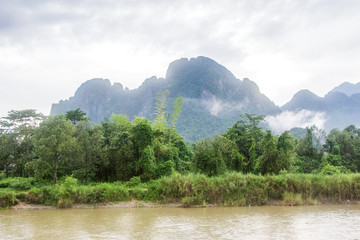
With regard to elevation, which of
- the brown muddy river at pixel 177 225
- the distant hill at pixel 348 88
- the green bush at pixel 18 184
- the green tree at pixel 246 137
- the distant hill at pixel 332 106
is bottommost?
the brown muddy river at pixel 177 225

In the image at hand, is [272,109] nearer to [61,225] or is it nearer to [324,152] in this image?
[324,152]

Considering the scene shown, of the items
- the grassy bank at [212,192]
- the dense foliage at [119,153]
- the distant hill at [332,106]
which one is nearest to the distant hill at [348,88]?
the distant hill at [332,106]

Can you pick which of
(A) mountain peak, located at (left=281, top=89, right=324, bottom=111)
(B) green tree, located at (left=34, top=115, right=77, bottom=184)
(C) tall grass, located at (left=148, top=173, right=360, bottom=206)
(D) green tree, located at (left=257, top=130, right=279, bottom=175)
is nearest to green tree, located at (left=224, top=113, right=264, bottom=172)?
(D) green tree, located at (left=257, top=130, right=279, bottom=175)

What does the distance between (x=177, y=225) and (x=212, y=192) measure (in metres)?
5.85

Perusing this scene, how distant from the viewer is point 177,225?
10.3m

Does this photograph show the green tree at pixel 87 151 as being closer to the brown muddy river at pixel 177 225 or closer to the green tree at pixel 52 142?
the green tree at pixel 52 142

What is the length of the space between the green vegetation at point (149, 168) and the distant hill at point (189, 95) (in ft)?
196

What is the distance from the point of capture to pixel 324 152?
32.0 meters

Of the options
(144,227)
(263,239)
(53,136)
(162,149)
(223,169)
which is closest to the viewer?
(263,239)

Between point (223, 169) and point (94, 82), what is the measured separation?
115 metres

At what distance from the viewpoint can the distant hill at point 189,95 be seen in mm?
96375

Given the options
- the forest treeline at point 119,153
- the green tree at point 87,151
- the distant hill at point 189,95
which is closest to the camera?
the forest treeline at point 119,153

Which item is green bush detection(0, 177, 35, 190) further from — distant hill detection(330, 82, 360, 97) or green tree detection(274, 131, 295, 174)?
distant hill detection(330, 82, 360, 97)

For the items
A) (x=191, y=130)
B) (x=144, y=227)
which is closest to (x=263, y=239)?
(x=144, y=227)
